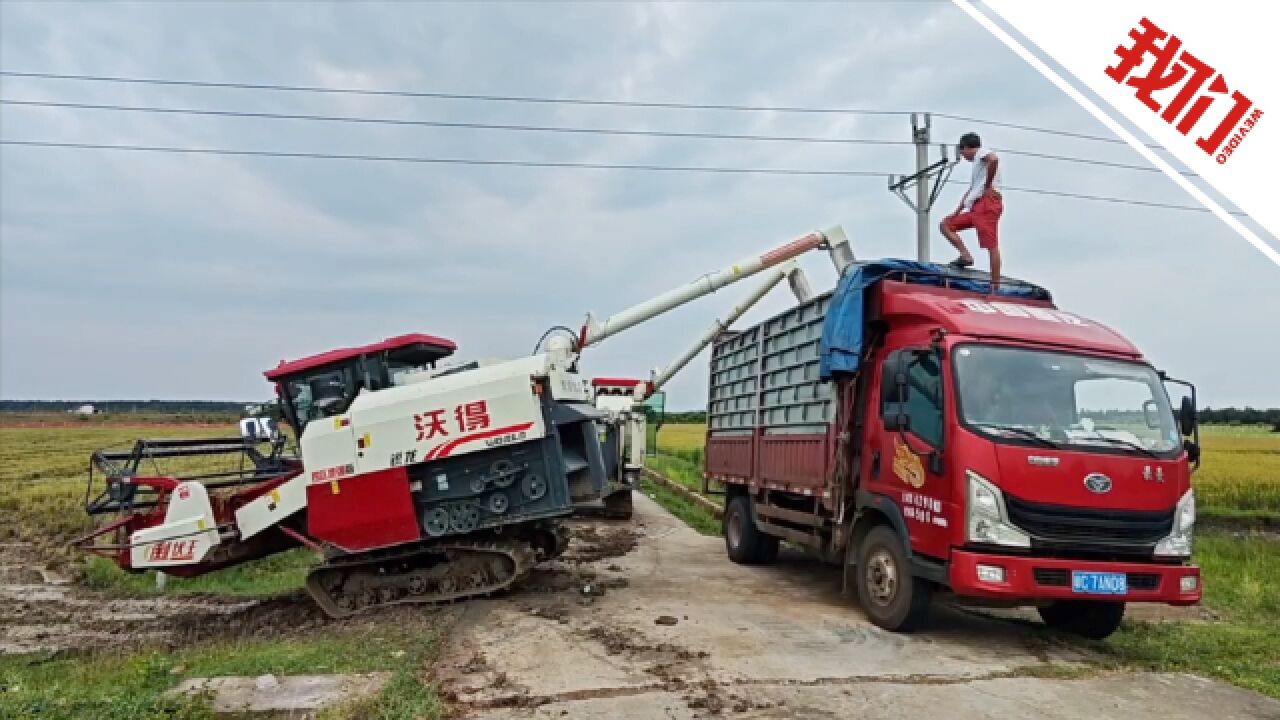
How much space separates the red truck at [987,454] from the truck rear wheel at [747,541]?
2.12 m

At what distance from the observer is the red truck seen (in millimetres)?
6125

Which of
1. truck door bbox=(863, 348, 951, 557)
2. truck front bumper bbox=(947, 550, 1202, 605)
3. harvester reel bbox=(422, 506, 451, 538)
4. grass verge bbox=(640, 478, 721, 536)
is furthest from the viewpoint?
grass verge bbox=(640, 478, 721, 536)

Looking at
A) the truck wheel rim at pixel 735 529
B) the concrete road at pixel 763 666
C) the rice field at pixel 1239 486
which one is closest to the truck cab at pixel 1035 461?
the concrete road at pixel 763 666

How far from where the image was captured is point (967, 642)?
6.80 meters

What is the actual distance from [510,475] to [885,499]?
339 cm

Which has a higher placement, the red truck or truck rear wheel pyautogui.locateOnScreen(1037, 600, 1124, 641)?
the red truck

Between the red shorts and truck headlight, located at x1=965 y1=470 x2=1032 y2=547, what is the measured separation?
3421 millimetres

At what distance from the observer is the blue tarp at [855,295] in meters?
7.73

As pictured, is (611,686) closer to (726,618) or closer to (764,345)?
(726,618)

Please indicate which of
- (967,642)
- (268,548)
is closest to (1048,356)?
(967,642)

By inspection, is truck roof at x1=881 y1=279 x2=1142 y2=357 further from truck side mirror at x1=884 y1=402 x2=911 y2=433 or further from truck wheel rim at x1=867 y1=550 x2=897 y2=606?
truck wheel rim at x1=867 y1=550 x2=897 y2=606

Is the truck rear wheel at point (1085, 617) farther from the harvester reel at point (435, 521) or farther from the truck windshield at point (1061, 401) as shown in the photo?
the harvester reel at point (435, 521)

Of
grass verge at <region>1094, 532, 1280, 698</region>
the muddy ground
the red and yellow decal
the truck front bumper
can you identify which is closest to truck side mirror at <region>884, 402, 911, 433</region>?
the red and yellow decal

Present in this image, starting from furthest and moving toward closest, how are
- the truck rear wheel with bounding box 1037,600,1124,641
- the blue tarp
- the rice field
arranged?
the rice field → the blue tarp → the truck rear wheel with bounding box 1037,600,1124,641
